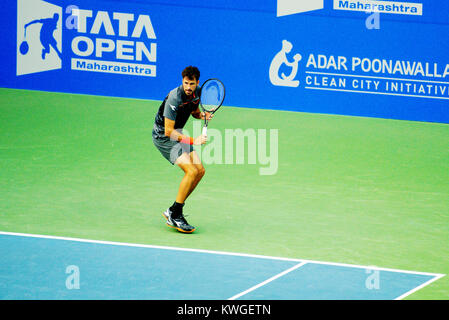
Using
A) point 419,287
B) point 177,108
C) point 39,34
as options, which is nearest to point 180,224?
point 177,108

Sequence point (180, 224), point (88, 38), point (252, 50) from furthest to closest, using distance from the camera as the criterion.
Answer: point (88, 38) < point (252, 50) < point (180, 224)

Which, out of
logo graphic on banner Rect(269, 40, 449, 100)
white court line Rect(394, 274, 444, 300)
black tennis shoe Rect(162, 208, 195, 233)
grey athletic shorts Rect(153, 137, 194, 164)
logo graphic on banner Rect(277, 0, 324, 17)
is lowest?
white court line Rect(394, 274, 444, 300)

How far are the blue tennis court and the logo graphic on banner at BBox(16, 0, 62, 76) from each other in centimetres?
821

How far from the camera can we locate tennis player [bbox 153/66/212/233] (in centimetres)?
774

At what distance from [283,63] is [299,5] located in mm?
1113

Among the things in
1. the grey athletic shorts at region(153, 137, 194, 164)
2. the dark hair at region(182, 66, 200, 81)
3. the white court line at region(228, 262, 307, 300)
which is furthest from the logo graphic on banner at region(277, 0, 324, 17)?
the white court line at region(228, 262, 307, 300)

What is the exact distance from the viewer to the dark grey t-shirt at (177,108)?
305 inches

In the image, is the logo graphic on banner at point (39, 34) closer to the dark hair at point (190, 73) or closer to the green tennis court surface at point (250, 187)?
the green tennis court surface at point (250, 187)

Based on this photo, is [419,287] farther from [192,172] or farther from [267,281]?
[192,172]

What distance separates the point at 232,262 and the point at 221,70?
823 centimetres

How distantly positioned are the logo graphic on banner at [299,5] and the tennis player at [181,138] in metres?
6.83

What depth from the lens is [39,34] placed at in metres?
15.0

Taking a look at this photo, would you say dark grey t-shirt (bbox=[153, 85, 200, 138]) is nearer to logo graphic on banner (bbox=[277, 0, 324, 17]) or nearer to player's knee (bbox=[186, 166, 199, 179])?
player's knee (bbox=[186, 166, 199, 179])
